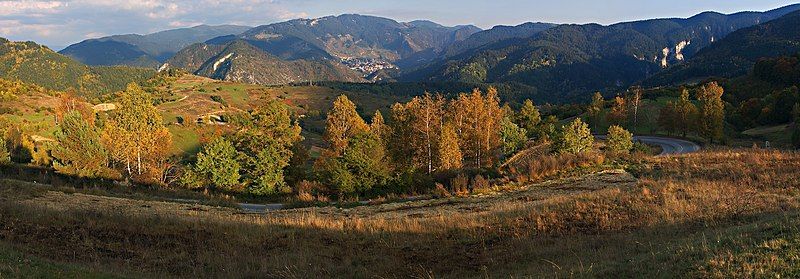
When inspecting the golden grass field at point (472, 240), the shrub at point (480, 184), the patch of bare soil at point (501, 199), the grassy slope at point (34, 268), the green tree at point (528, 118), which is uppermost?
the grassy slope at point (34, 268)

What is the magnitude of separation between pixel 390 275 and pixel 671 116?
7491cm

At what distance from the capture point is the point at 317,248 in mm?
12617

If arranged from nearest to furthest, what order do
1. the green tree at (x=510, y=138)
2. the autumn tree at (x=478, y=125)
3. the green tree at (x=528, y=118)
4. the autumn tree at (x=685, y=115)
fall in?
the autumn tree at (x=478, y=125) → the green tree at (x=510, y=138) → the autumn tree at (x=685, y=115) → the green tree at (x=528, y=118)

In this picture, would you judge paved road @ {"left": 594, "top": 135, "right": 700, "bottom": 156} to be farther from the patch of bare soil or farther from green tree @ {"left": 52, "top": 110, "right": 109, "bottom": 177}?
green tree @ {"left": 52, "top": 110, "right": 109, "bottom": 177}

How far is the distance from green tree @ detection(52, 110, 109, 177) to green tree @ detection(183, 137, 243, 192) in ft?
23.0

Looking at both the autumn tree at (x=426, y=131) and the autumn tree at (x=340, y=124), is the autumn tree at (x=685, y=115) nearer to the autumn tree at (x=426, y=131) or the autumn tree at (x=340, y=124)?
the autumn tree at (x=426, y=131)

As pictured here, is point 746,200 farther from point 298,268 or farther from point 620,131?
point 620,131

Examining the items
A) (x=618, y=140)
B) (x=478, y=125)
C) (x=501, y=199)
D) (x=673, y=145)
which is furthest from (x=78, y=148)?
(x=673, y=145)

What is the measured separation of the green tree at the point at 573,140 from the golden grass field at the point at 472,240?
77.5 feet

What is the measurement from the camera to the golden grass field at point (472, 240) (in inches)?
325

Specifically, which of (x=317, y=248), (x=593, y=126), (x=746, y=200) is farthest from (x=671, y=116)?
(x=317, y=248)

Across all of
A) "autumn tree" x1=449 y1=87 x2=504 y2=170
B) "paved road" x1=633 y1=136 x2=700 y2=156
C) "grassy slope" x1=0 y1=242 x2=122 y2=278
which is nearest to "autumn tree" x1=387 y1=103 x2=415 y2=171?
"autumn tree" x1=449 y1=87 x2=504 y2=170

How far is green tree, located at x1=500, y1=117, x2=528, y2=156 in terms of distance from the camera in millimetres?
54938


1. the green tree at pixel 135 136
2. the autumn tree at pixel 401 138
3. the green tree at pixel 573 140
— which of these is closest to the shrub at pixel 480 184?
the autumn tree at pixel 401 138
